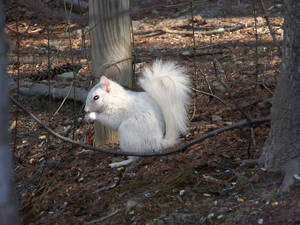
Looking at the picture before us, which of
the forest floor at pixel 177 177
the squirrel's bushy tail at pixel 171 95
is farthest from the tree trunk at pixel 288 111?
the squirrel's bushy tail at pixel 171 95

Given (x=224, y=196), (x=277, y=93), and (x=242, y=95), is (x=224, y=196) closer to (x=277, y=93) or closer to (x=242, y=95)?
(x=277, y=93)

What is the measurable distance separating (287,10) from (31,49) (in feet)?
16.3

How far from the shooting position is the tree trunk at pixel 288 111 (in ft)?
6.75

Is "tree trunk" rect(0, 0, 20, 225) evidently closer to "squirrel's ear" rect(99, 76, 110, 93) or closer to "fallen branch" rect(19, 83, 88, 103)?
"squirrel's ear" rect(99, 76, 110, 93)

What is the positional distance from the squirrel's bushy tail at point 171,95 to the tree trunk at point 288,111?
2.87 feet

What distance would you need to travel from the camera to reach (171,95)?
3027 mm

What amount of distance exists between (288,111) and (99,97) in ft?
5.25

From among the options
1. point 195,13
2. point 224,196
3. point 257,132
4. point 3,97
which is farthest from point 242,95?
point 195,13

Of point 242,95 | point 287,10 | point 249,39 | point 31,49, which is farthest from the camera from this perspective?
point 31,49

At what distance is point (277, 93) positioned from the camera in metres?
2.22

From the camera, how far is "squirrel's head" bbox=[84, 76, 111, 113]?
321cm

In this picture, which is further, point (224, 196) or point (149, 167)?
point (149, 167)

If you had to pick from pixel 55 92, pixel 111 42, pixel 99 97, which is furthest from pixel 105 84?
pixel 55 92

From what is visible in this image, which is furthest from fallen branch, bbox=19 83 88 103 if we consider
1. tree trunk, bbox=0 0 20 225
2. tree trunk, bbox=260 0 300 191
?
tree trunk, bbox=0 0 20 225
